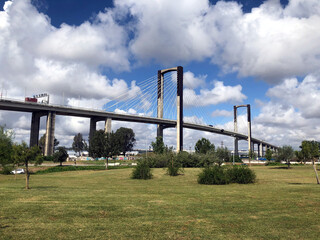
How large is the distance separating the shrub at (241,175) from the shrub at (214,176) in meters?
0.70

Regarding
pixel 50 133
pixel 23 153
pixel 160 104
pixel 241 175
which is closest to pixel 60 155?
pixel 50 133

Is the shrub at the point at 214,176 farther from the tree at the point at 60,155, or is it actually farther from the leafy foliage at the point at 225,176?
the tree at the point at 60,155

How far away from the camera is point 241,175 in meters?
23.7

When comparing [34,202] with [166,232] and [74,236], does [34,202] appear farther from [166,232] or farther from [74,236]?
[166,232]

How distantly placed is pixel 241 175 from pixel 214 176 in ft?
8.69

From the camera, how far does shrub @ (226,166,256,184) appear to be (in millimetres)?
23438

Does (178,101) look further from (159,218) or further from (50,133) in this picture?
(159,218)

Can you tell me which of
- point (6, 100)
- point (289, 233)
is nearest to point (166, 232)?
point (289, 233)

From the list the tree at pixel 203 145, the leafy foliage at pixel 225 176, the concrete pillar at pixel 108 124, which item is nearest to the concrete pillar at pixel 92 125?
the concrete pillar at pixel 108 124

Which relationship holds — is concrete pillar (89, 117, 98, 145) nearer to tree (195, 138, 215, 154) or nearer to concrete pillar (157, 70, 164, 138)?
concrete pillar (157, 70, 164, 138)

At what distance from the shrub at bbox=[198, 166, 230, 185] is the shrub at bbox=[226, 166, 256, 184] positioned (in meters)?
0.70

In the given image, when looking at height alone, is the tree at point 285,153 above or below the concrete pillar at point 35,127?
below

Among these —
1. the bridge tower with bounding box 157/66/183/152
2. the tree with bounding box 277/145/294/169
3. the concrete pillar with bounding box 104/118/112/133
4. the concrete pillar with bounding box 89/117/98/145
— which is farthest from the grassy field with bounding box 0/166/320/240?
the concrete pillar with bounding box 89/117/98/145

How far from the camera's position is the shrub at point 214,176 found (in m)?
22.8
